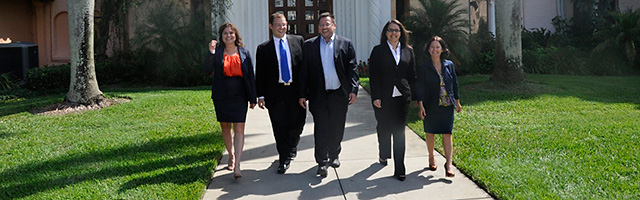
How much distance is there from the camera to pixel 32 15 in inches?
733

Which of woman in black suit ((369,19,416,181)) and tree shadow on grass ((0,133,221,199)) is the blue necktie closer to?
woman in black suit ((369,19,416,181))

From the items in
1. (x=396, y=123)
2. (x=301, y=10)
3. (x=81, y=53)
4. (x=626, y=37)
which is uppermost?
(x=301, y=10)

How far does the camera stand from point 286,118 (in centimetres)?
609

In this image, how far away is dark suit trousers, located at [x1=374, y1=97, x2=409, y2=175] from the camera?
5.77 m

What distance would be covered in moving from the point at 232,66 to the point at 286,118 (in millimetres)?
760

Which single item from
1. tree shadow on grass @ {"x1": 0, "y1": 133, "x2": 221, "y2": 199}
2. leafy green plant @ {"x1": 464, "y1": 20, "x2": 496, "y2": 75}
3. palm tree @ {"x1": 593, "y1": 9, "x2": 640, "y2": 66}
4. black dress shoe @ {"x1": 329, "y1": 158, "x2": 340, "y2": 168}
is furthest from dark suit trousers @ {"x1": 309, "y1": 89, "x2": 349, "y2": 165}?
palm tree @ {"x1": 593, "y1": 9, "x2": 640, "y2": 66}

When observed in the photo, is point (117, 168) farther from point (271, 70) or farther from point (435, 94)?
point (435, 94)

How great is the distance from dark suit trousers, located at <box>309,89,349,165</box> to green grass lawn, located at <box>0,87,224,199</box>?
1.17 metres

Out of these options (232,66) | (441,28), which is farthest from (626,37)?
(232,66)

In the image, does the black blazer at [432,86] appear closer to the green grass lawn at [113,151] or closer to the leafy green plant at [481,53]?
the green grass lawn at [113,151]

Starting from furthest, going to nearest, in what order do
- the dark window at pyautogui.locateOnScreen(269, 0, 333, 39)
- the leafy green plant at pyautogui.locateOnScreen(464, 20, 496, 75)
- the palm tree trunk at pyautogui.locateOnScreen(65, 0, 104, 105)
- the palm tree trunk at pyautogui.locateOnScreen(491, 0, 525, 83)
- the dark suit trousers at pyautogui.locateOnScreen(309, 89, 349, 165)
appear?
1. the dark window at pyautogui.locateOnScreen(269, 0, 333, 39)
2. the leafy green plant at pyautogui.locateOnScreen(464, 20, 496, 75)
3. the palm tree trunk at pyautogui.locateOnScreen(491, 0, 525, 83)
4. the palm tree trunk at pyautogui.locateOnScreen(65, 0, 104, 105)
5. the dark suit trousers at pyautogui.locateOnScreen(309, 89, 349, 165)

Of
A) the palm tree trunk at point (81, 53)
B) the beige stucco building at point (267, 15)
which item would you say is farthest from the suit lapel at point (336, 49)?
the beige stucco building at point (267, 15)

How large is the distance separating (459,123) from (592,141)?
75.7 inches

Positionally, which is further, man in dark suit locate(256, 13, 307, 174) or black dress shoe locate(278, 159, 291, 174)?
black dress shoe locate(278, 159, 291, 174)
